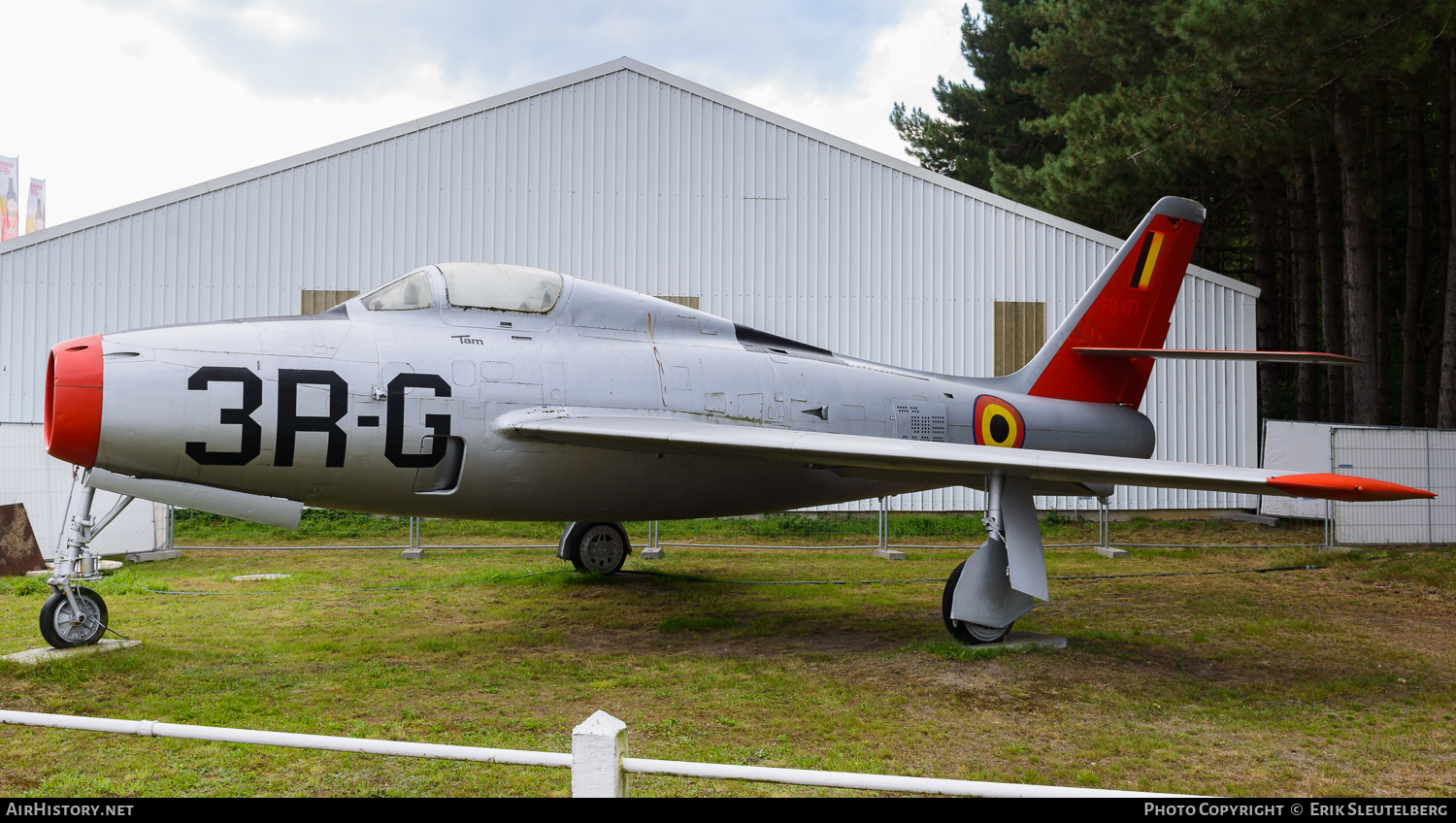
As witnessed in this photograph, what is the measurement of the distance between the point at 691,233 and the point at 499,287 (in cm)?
1012

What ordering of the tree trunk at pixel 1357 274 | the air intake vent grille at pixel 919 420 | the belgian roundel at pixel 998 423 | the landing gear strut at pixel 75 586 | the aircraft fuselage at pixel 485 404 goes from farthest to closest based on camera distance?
the tree trunk at pixel 1357 274
the belgian roundel at pixel 998 423
the air intake vent grille at pixel 919 420
the landing gear strut at pixel 75 586
the aircraft fuselage at pixel 485 404

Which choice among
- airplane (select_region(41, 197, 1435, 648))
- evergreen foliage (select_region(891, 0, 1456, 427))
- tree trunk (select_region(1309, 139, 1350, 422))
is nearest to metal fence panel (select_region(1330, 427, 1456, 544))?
evergreen foliage (select_region(891, 0, 1456, 427))

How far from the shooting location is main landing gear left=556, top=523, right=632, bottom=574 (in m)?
11.8

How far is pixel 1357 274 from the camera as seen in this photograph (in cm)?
1861

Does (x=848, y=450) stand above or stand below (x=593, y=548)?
above

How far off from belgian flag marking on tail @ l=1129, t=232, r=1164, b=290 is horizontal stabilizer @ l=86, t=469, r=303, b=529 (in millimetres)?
9632

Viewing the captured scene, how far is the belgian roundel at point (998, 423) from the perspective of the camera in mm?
10266

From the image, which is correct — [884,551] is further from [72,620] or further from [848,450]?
[72,620]

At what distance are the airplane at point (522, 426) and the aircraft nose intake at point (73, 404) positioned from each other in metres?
0.02

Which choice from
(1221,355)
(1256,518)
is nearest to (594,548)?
(1221,355)

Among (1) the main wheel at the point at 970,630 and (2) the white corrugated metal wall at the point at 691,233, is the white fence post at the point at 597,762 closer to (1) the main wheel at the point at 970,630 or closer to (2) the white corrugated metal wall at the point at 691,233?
(1) the main wheel at the point at 970,630

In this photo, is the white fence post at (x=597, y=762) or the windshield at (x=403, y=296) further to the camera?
the windshield at (x=403, y=296)

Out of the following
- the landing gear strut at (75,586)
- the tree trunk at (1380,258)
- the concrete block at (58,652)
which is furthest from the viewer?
the tree trunk at (1380,258)

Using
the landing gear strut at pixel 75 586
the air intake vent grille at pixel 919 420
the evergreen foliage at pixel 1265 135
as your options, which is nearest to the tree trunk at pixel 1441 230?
the evergreen foliage at pixel 1265 135
